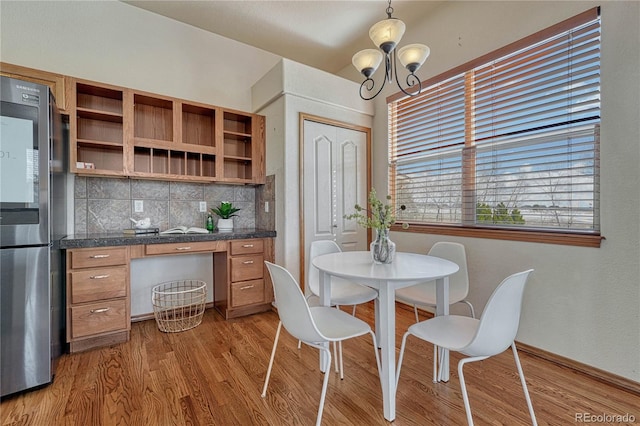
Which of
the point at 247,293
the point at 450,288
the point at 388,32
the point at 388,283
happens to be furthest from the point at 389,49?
the point at 247,293

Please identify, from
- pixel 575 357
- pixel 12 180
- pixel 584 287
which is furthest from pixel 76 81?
pixel 575 357

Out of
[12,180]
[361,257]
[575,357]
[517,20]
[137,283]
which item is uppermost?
[517,20]

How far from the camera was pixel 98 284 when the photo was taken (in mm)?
2225

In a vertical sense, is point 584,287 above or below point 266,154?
below

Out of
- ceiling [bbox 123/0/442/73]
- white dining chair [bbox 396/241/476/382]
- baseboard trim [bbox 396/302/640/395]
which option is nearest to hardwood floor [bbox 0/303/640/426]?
baseboard trim [bbox 396/302/640/395]

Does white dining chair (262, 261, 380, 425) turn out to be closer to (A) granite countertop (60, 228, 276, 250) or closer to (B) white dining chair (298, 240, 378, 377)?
(B) white dining chair (298, 240, 378, 377)

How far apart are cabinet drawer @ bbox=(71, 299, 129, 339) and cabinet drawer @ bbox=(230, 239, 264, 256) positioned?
0.98 m

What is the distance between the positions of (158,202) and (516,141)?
11.1ft

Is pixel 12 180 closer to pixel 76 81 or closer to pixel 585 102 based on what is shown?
pixel 76 81

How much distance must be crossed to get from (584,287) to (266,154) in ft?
9.86

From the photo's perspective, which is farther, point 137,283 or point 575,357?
point 137,283

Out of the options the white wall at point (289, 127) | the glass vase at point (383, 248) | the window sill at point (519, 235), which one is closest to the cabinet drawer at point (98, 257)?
the white wall at point (289, 127)

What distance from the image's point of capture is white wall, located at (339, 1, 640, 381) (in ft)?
5.61

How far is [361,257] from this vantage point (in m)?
2.08
